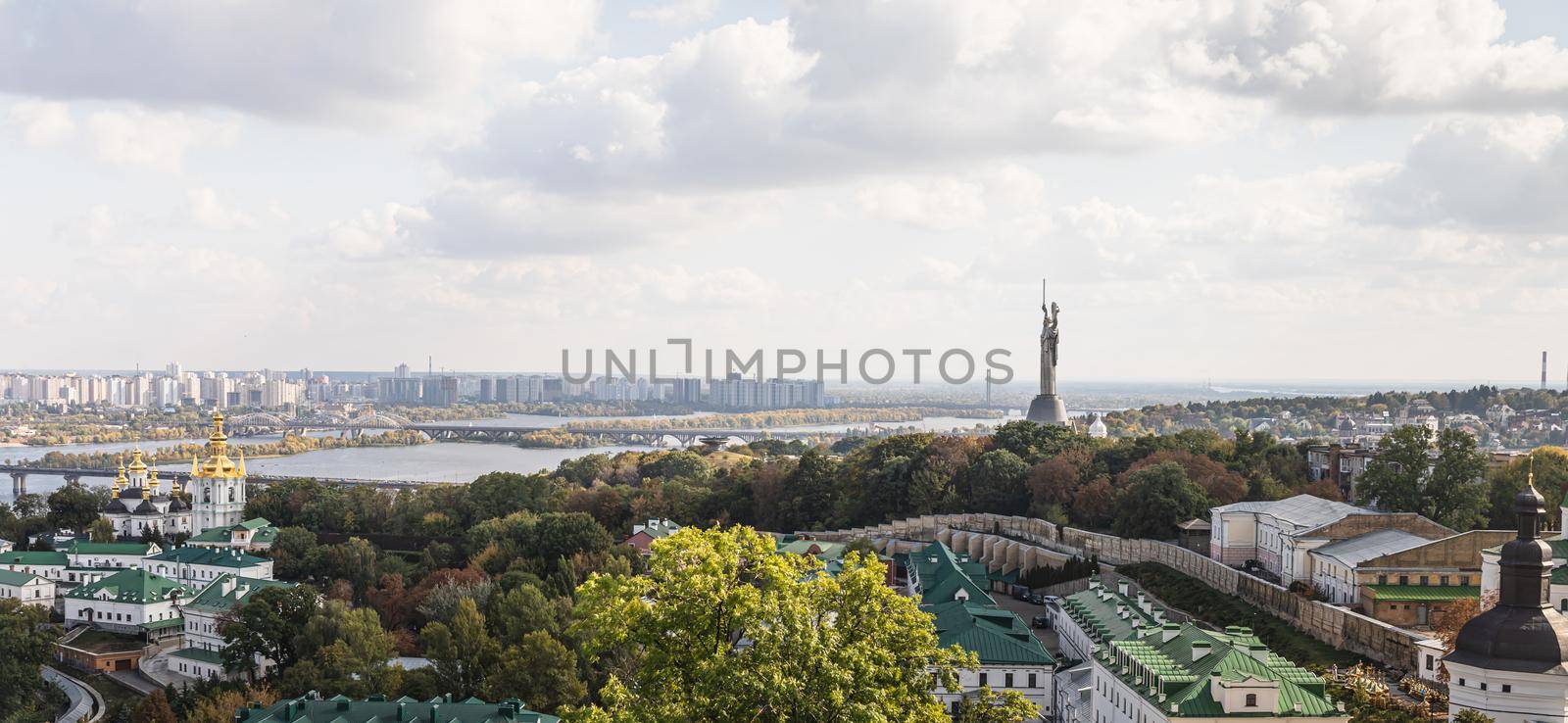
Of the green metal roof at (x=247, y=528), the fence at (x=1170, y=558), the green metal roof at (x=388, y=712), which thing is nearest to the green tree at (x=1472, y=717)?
the fence at (x=1170, y=558)

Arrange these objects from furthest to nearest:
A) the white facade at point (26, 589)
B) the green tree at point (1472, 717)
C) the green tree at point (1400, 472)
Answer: the white facade at point (26, 589) → the green tree at point (1400, 472) → the green tree at point (1472, 717)

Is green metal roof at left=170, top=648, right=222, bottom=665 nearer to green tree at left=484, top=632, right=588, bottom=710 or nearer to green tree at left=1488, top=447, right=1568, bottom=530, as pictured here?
green tree at left=484, top=632, right=588, bottom=710

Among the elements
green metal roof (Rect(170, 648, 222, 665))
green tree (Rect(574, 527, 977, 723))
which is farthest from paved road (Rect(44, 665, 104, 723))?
green tree (Rect(574, 527, 977, 723))

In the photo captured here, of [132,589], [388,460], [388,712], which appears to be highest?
[388,712]

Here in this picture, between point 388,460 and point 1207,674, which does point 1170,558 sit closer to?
point 1207,674

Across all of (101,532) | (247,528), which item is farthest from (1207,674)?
(101,532)

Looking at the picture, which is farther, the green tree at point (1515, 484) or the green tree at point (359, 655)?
the green tree at point (1515, 484)

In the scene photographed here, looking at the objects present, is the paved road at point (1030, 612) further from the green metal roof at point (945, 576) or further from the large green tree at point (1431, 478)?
the large green tree at point (1431, 478)
